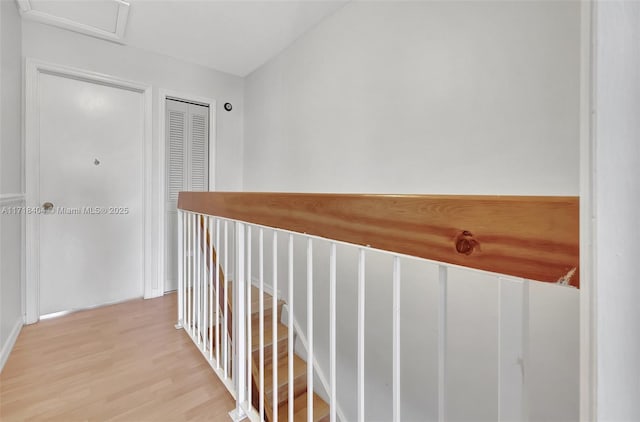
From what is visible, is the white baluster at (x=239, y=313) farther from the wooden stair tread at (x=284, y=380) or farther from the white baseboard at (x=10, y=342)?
the white baseboard at (x=10, y=342)

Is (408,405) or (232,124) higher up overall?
(232,124)

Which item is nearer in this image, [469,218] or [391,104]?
[469,218]

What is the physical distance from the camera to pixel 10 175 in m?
1.84

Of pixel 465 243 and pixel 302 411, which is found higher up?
pixel 465 243

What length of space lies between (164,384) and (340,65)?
2.29 metres

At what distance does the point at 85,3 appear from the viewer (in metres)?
1.95

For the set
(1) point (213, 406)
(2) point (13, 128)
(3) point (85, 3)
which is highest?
(3) point (85, 3)

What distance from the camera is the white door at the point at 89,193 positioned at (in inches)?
88.3

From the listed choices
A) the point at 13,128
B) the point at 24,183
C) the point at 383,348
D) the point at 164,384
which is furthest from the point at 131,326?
the point at 383,348

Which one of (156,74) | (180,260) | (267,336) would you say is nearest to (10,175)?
(180,260)

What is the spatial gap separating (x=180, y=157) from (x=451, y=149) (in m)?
2.60

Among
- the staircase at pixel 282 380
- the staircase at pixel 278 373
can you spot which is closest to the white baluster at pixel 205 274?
the staircase at pixel 278 373

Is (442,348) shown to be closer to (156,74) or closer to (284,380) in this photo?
(284,380)

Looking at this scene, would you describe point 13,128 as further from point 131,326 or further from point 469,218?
point 469,218
